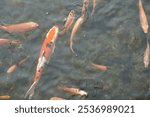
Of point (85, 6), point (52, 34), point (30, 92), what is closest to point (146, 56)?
point (85, 6)

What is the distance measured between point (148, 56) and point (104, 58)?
2.81 feet

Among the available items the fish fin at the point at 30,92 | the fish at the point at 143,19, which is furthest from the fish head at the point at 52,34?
the fish at the point at 143,19

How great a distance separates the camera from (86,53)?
8.05 metres

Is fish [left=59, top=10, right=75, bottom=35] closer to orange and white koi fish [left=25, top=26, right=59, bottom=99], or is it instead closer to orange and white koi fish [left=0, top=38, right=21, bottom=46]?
orange and white koi fish [left=25, top=26, right=59, bottom=99]

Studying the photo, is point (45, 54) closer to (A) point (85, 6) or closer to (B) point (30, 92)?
(B) point (30, 92)

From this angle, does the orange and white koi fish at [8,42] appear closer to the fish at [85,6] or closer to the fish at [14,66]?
the fish at [14,66]

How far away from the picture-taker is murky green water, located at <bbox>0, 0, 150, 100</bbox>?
7.68m

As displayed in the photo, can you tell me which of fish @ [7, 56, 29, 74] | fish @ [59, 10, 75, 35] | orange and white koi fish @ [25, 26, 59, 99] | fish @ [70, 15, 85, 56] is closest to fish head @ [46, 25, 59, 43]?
orange and white koi fish @ [25, 26, 59, 99]

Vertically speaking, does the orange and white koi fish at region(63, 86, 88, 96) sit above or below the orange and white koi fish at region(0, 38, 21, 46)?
below

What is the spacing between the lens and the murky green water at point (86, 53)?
7676 millimetres

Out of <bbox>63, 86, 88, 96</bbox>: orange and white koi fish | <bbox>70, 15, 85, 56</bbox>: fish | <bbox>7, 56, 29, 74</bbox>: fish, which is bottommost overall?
<bbox>63, 86, 88, 96</bbox>: orange and white koi fish

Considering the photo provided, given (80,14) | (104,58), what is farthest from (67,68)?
(80,14)

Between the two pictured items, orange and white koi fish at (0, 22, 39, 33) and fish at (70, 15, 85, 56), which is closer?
fish at (70, 15, 85, 56)

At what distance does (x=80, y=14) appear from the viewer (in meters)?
8.50
